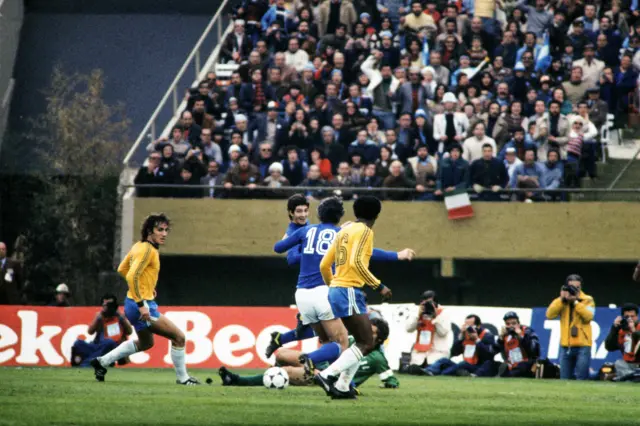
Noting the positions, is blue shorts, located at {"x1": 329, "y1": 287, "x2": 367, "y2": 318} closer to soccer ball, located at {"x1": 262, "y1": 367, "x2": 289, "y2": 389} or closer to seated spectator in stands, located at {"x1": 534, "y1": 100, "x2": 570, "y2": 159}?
soccer ball, located at {"x1": 262, "y1": 367, "x2": 289, "y2": 389}

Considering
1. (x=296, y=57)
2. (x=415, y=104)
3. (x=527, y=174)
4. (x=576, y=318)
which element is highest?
(x=296, y=57)

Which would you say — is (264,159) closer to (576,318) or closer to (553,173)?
(553,173)

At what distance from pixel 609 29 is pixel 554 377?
8593mm

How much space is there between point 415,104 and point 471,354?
6133mm

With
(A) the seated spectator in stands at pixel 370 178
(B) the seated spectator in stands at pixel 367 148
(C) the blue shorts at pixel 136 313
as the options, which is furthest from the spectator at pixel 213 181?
(C) the blue shorts at pixel 136 313

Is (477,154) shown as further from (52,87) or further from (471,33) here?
(52,87)

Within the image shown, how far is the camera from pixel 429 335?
76.0ft

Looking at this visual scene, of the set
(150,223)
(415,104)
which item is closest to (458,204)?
(415,104)

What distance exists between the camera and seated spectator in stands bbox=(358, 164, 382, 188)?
84.7 ft

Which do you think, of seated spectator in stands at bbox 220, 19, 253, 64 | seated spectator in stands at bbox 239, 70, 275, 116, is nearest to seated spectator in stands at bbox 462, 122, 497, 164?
seated spectator in stands at bbox 239, 70, 275, 116

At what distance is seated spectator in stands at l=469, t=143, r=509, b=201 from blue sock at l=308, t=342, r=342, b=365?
445 inches

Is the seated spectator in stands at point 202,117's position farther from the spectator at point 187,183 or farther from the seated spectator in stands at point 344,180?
the seated spectator in stands at point 344,180

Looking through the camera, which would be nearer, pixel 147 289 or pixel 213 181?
pixel 147 289

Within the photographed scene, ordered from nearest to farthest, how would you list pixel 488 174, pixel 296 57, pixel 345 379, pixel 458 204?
1. pixel 345 379
2. pixel 488 174
3. pixel 458 204
4. pixel 296 57
